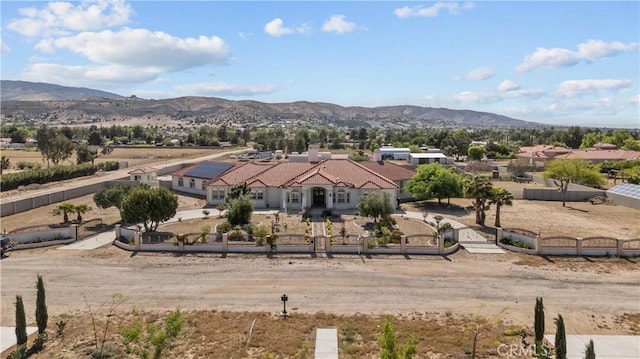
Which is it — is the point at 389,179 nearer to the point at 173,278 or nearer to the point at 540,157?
Result: the point at 173,278

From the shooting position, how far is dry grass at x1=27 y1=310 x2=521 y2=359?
19.0 meters

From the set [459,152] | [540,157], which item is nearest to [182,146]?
[459,152]

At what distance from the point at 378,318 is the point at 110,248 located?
72.1ft

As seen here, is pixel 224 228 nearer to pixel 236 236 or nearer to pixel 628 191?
pixel 236 236

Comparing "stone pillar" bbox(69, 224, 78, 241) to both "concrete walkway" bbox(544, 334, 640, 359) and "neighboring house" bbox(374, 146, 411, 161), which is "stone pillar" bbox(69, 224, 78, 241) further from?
"neighboring house" bbox(374, 146, 411, 161)

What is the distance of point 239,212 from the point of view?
38.0 meters

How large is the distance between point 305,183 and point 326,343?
27998 mm

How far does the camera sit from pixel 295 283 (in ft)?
88.0

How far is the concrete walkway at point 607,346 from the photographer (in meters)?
19.0

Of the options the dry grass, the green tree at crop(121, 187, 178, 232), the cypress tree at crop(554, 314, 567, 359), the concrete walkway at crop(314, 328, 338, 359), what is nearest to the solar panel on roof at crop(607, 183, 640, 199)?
the dry grass

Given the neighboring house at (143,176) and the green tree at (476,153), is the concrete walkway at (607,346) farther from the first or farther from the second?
the green tree at (476,153)

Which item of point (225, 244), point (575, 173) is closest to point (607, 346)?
point (225, 244)

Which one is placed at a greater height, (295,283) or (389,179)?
(389,179)

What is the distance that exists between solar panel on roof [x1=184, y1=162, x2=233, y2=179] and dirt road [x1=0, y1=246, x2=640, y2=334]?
24688 mm
